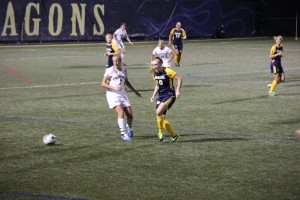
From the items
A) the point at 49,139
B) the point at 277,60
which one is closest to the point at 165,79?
the point at 49,139

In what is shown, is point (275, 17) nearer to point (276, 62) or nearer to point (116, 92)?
point (276, 62)

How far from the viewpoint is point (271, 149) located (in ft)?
42.0

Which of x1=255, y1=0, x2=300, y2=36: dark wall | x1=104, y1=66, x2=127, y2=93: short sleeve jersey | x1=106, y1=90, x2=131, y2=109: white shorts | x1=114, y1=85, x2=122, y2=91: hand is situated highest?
x1=255, y1=0, x2=300, y2=36: dark wall

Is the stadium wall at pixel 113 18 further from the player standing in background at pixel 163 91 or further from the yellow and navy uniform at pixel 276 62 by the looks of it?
the player standing in background at pixel 163 91

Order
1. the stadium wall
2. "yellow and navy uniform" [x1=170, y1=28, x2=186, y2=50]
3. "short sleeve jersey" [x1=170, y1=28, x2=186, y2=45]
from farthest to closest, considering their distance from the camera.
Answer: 1. the stadium wall
2. "short sleeve jersey" [x1=170, y1=28, x2=186, y2=45]
3. "yellow and navy uniform" [x1=170, y1=28, x2=186, y2=50]

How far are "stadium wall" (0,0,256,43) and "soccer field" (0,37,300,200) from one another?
24001 millimetres

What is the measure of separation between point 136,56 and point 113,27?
15309 millimetres

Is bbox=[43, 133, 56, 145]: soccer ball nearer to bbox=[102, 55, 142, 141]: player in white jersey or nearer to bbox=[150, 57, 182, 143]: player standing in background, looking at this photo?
bbox=[102, 55, 142, 141]: player in white jersey

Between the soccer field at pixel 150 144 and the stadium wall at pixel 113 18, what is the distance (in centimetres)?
2400

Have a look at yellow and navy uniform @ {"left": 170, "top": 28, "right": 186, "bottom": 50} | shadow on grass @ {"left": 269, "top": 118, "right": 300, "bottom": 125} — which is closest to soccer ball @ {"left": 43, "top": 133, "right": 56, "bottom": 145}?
shadow on grass @ {"left": 269, "top": 118, "right": 300, "bottom": 125}

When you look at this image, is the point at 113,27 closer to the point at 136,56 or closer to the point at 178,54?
the point at 136,56

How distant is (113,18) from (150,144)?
4398 cm

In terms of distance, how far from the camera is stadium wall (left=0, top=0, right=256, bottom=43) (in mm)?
51344

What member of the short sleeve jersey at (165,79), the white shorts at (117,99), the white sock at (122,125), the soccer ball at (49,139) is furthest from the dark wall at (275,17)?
the soccer ball at (49,139)
